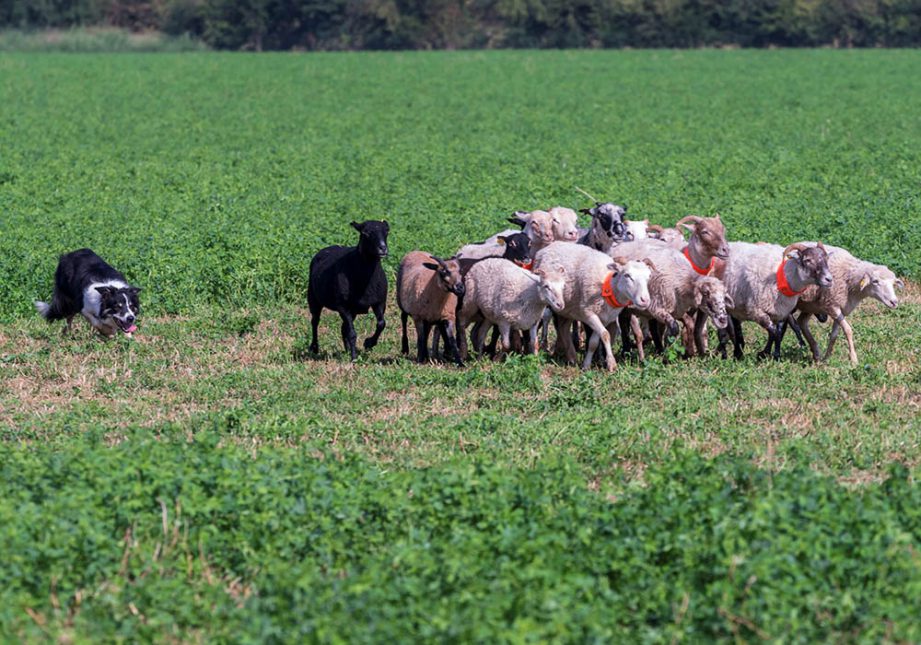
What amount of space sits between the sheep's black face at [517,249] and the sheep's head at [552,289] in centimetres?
111

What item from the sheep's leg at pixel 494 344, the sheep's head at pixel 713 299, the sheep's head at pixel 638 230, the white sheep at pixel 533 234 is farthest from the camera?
the sheep's head at pixel 638 230

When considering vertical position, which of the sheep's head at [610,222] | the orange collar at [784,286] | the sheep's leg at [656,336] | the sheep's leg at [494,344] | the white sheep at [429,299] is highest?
the sheep's head at [610,222]

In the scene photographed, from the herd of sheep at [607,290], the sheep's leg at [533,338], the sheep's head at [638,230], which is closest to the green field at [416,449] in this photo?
the sheep's leg at [533,338]

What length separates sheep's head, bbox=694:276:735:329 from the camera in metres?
12.4

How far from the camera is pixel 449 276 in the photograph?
12789 mm

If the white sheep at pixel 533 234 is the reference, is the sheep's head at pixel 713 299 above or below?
below

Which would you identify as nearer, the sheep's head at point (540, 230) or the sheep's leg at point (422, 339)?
the sheep's leg at point (422, 339)

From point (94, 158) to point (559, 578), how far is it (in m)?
24.3

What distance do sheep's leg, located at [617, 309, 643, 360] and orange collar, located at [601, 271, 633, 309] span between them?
461 millimetres

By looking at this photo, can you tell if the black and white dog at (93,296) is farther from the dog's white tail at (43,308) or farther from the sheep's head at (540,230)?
the sheep's head at (540,230)

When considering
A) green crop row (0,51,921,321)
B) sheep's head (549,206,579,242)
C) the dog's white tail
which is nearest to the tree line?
green crop row (0,51,921,321)

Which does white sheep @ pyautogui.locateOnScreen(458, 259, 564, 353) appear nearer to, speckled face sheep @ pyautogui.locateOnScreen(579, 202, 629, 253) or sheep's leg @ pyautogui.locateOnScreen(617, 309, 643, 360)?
sheep's leg @ pyautogui.locateOnScreen(617, 309, 643, 360)

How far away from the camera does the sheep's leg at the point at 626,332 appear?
13227 millimetres

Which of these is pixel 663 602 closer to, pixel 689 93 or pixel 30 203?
pixel 30 203
